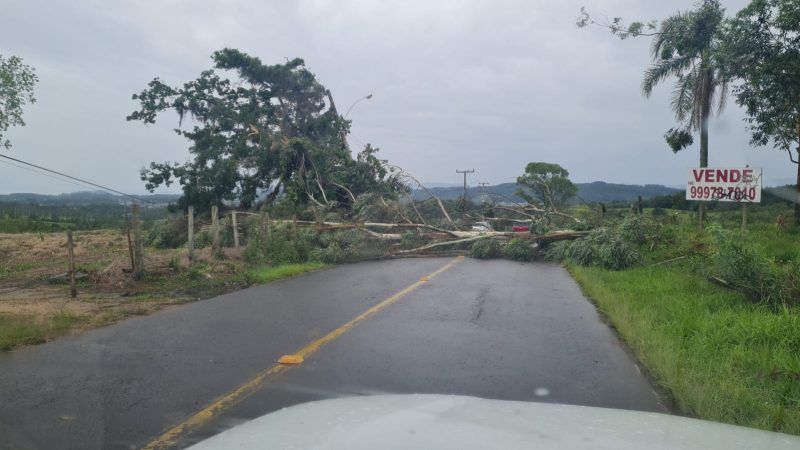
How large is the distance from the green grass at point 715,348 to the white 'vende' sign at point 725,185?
13.3ft

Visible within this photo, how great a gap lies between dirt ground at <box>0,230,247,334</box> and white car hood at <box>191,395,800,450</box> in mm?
6438

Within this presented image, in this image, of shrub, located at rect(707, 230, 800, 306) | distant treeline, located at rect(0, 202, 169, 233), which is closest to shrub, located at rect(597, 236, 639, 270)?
shrub, located at rect(707, 230, 800, 306)

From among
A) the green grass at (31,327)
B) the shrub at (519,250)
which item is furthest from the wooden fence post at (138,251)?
the shrub at (519,250)


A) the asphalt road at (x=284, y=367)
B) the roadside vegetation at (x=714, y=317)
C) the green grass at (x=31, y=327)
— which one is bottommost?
the asphalt road at (x=284, y=367)

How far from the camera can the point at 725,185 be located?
14492mm

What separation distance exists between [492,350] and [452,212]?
683 inches

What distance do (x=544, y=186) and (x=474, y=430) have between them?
70.2ft

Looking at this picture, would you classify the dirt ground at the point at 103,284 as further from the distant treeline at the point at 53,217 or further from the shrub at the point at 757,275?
the distant treeline at the point at 53,217

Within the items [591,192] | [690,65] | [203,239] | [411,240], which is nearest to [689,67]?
[690,65]

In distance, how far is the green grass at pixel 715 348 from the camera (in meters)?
5.09

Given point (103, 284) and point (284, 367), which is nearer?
point (284, 367)

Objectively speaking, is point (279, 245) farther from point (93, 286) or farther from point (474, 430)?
point (474, 430)

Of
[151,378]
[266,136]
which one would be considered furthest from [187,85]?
[151,378]

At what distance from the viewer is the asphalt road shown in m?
5.02
